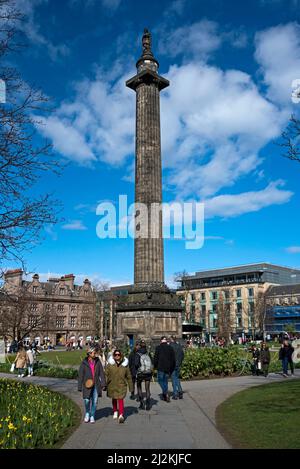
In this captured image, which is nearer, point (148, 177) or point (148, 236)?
point (148, 236)

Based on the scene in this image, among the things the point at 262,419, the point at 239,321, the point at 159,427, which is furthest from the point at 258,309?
the point at 159,427

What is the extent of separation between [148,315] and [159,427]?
54.5 ft

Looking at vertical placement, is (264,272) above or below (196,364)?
above

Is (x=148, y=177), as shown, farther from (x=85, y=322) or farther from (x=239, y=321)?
(x=85, y=322)

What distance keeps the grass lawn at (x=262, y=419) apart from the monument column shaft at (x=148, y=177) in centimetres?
1407

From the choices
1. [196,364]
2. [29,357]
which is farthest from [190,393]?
[29,357]

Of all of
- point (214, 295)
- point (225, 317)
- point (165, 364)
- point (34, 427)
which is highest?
point (214, 295)

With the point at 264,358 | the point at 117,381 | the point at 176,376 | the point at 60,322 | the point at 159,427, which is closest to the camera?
the point at 159,427

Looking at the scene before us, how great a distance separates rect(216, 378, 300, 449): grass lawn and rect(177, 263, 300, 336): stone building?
72372 millimetres

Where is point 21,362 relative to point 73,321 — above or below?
below

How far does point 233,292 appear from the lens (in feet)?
316
